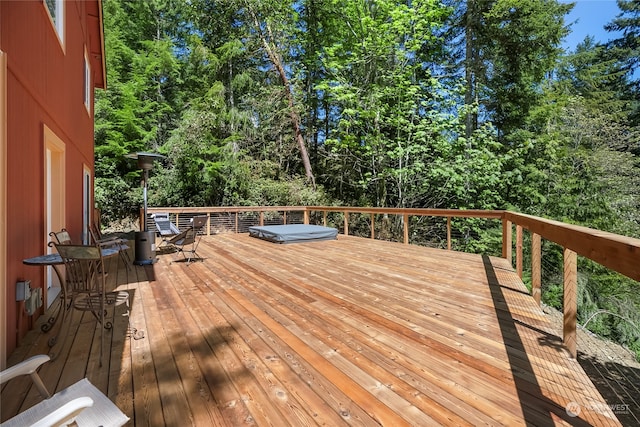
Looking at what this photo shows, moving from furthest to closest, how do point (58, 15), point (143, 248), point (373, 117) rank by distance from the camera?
point (373, 117), point (143, 248), point (58, 15)

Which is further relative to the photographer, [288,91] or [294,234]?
[288,91]

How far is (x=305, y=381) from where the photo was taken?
191cm

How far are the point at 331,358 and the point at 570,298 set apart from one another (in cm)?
162

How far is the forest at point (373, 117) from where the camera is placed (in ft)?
34.9

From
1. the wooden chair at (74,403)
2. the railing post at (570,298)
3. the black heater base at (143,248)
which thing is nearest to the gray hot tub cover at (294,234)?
the black heater base at (143,248)

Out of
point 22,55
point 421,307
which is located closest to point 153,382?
point 421,307

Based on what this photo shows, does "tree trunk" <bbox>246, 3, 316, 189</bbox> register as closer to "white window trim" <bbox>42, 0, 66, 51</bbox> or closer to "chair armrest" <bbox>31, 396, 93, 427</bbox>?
"white window trim" <bbox>42, 0, 66, 51</bbox>

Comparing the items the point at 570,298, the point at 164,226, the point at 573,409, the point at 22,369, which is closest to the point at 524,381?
the point at 573,409

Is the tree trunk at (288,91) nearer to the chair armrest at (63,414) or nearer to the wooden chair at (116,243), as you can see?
the wooden chair at (116,243)

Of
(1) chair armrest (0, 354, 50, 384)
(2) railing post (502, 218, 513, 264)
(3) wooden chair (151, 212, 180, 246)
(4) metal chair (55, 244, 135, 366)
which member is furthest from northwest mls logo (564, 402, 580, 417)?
(3) wooden chair (151, 212, 180, 246)

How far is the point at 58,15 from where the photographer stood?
13.1ft

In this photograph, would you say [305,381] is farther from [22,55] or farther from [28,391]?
[22,55]

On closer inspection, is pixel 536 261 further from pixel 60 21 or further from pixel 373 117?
pixel 373 117

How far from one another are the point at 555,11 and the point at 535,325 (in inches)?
484
